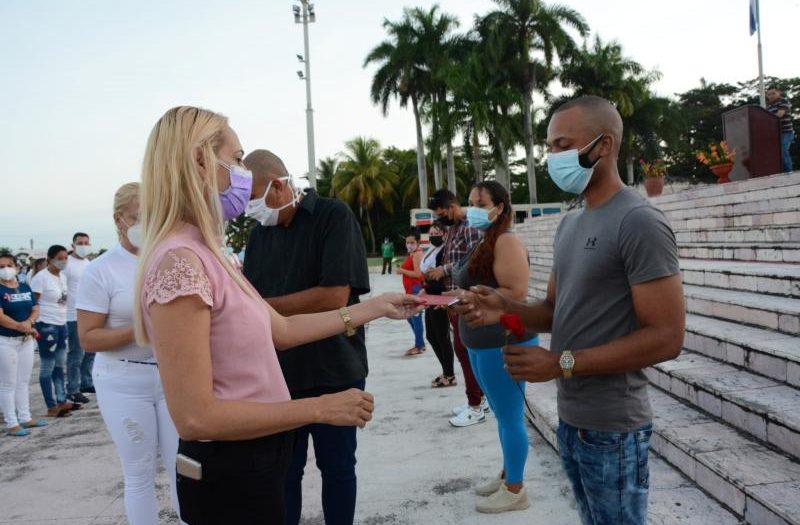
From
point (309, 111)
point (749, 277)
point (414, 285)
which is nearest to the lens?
point (749, 277)

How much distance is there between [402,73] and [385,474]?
36.1 m

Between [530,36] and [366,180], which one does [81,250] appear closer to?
[530,36]

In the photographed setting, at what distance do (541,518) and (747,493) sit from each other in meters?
1.10

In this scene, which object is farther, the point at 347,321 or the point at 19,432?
the point at 19,432

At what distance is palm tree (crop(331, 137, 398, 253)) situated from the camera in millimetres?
51156

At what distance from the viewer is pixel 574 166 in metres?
1.88

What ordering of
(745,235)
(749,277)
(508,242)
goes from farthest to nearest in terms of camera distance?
1. (745,235)
2. (749,277)
3. (508,242)

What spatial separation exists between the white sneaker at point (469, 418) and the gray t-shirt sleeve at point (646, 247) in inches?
138

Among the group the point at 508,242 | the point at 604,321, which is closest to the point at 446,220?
→ the point at 508,242

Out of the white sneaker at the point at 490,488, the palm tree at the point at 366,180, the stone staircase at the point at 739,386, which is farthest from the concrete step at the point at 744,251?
the palm tree at the point at 366,180

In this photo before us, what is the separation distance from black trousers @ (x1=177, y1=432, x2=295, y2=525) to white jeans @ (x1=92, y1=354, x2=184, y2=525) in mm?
1346

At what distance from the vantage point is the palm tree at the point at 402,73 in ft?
119

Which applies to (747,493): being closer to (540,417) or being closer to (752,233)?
(540,417)

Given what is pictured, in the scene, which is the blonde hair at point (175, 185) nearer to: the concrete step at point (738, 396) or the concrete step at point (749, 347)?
the concrete step at point (738, 396)
